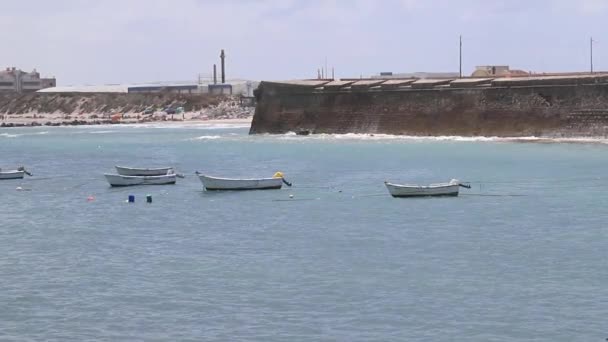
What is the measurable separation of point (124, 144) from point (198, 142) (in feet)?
19.0

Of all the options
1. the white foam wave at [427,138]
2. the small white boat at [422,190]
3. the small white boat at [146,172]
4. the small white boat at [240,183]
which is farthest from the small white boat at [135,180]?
the white foam wave at [427,138]

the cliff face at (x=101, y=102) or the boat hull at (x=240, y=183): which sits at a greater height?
the cliff face at (x=101, y=102)

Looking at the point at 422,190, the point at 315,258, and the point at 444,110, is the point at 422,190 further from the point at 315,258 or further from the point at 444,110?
the point at 444,110

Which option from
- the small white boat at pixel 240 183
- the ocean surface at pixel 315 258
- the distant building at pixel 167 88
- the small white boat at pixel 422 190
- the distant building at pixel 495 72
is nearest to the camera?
the ocean surface at pixel 315 258

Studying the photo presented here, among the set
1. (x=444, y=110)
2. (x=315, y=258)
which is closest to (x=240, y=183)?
(x=315, y=258)

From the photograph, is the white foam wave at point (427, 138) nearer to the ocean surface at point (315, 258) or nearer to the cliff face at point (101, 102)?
the ocean surface at point (315, 258)

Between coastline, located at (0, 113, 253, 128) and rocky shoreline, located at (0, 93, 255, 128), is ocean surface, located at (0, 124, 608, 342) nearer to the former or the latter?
coastline, located at (0, 113, 253, 128)

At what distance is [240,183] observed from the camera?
43.6 m

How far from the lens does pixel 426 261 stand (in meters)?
26.8

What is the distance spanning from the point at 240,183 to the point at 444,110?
33035mm

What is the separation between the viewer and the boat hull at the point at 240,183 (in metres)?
43.6

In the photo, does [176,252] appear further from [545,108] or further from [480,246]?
[545,108]

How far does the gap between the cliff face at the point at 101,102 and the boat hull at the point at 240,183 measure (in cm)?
10606

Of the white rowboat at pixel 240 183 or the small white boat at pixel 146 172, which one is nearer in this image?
the white rowboat at pixel 240 183
